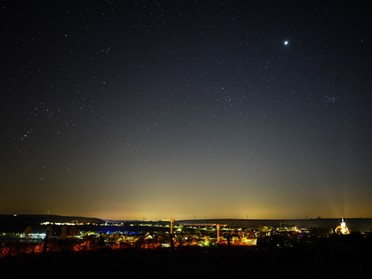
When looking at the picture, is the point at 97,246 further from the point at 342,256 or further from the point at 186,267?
the point at 342,256

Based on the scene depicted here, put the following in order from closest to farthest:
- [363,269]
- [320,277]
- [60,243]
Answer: [320,277] < [363,269] < [60,243]

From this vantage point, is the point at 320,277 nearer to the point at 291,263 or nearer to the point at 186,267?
the point at 291,263

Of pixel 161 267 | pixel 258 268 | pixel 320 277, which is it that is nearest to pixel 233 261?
pixel 258 268

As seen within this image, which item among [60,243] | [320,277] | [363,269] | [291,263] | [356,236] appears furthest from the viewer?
[356,236]

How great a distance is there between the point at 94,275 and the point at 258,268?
232 inches

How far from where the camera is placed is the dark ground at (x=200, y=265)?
1182cm

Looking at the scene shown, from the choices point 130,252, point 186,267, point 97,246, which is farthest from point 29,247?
point 186,267

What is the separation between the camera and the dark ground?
38.8 feet

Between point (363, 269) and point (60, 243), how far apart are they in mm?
13738

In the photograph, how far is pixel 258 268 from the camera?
42.9 feet

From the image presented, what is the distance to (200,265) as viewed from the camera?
1420cm

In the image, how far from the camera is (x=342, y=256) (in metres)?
16.5

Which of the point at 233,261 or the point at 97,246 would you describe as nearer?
the point at 233,261

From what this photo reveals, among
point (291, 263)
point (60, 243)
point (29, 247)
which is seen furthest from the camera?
point (60, 243)
